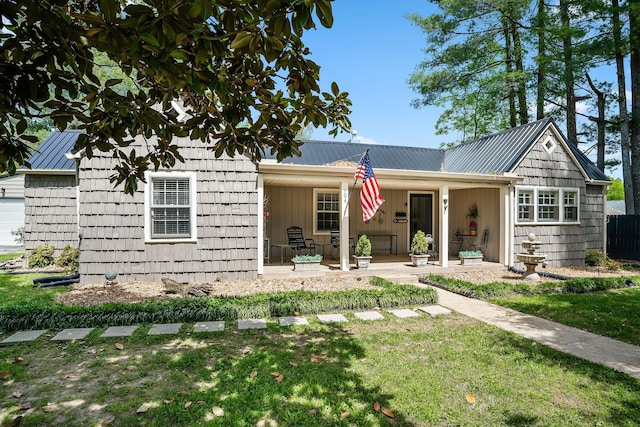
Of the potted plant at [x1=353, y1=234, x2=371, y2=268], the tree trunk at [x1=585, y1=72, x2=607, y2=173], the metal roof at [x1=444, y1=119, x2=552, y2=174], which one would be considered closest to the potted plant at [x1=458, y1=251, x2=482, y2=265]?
the metal roof at [x1=444, y1=119, x2=552, y2=174]

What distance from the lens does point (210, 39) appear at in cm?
198

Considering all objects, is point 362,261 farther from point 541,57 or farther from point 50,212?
point 541,57

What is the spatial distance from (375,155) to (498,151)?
12.9ft

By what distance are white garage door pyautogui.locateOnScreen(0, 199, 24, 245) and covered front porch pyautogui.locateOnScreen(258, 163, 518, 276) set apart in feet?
39.5

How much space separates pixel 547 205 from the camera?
1082 cm

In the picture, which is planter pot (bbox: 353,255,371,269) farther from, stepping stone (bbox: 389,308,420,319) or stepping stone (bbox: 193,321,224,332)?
stepping stone (bbox: 193,321,224,332)

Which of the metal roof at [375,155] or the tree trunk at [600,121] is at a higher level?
the tree trunk at [600,121]

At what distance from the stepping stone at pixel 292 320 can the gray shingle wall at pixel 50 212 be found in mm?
8379


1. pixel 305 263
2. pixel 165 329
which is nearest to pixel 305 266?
pixel 305 263

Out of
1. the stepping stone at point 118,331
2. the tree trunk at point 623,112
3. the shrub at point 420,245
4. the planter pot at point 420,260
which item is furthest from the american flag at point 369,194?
the tree trunk at point 623,112

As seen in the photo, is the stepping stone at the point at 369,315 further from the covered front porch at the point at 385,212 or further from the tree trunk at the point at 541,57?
the tree trunk at the point at 541,57

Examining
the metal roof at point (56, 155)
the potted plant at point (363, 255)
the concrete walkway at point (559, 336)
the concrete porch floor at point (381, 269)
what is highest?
the metal roof at point (56, 155)

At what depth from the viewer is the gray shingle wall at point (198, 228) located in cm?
756

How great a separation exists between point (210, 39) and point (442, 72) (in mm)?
17979
